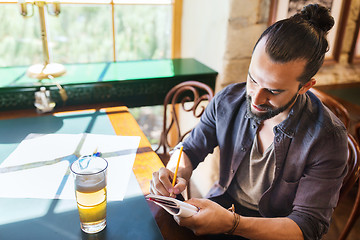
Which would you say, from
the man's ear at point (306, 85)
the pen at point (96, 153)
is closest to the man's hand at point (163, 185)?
the pen at point (96, 153)

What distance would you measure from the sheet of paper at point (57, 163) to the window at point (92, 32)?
3.17 ft

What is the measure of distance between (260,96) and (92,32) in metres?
1.52

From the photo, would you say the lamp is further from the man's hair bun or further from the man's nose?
the man's hair bun

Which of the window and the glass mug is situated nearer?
the glass mug

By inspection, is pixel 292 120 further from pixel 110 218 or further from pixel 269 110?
pixel 110 218

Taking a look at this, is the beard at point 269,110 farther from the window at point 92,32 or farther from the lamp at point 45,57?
the window at point 92,32

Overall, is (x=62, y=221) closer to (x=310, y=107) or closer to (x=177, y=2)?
(x=310, y=107)

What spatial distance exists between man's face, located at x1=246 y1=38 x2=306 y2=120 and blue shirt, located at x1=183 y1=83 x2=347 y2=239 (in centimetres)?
6

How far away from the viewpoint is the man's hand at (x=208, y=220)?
0.95 m

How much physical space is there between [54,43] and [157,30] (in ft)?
2.31

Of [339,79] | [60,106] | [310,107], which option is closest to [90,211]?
[310,107]

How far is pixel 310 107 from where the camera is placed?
120cm

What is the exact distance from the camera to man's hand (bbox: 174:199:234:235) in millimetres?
954

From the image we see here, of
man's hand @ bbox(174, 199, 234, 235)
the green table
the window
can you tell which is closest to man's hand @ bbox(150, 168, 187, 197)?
man's hand @ bbox(174, 199, 234, 235)
